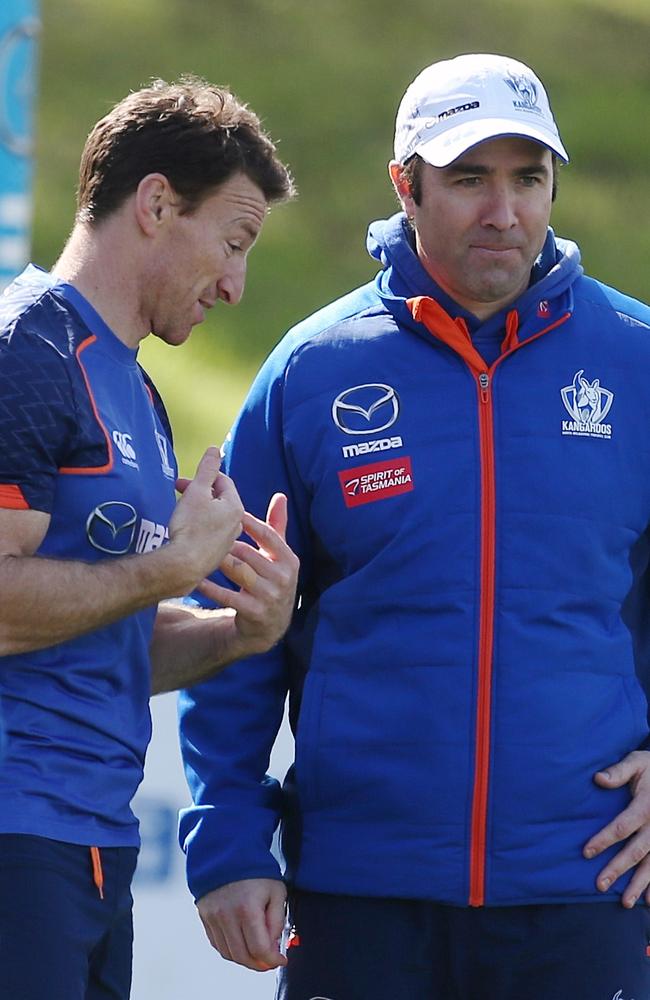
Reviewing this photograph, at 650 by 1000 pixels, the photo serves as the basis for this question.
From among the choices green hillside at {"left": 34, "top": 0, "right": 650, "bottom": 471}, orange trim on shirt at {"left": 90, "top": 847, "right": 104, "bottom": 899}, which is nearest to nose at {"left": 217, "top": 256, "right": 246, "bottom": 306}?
orange trim on shirt at {"left": 90, "top": 847, "right": 104, "bottom": 899}

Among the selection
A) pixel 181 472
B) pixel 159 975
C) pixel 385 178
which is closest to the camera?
pixel 159 975

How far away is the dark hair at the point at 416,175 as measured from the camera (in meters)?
2.76

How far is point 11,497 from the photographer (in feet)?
6.82

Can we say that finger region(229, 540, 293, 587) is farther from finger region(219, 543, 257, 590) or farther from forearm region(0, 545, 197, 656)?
forearm region(0, 545, 197, 656)

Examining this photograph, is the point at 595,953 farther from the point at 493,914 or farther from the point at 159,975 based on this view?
the point at 159,975

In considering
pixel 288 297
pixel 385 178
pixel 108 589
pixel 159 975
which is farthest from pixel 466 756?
pixel 385 178

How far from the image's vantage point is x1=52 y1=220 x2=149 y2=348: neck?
234 cm

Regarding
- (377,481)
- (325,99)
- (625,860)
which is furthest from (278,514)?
(325,99)

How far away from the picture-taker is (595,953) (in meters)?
2.50

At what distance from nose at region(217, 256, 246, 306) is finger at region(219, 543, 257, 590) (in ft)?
1.27

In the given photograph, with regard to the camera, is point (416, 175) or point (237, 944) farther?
point (416, 175)

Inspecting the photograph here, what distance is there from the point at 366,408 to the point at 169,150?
1.78ft

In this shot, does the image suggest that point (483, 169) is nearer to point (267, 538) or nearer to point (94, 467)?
point (267, 538)

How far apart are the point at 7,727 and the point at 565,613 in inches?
35.4
